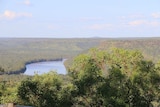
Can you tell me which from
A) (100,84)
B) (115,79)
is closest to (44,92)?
(100,84)

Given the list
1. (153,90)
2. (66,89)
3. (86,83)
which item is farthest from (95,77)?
(153,90)

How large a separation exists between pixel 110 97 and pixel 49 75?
5464mm

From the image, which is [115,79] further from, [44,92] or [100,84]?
[44,92]

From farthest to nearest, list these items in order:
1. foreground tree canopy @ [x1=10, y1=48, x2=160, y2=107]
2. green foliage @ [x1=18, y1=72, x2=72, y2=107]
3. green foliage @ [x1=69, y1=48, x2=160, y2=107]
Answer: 1. green foliage @ [x1=18, y1=72, x2=72, y2=107]
2. foreground tree canopy @ [x1=10, y1=48, x2=160, y2=107]
3. green foliage @ [x1=69, y1=48, x2=160, y2=107]

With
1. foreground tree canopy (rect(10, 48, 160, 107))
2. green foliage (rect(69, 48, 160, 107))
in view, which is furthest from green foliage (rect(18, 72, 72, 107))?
green foliage (rect(69, 48, 160, 107))

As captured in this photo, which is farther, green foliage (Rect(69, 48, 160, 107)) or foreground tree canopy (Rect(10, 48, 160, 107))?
foreground tree canopy (Rect(10, 48, 160, 107))

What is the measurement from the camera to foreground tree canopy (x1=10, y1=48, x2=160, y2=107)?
26391mm

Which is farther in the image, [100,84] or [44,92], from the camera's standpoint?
[44,92]

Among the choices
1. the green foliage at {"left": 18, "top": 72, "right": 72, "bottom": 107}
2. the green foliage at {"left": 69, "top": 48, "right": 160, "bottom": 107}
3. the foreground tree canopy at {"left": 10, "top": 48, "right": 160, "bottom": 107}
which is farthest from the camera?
the green foliage at {"left": 18, "top": 72, "right": 72, "bottom": 107}

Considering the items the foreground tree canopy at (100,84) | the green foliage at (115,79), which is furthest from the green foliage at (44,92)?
the green foliage at (115,79)

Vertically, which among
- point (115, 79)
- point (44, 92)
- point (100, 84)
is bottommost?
point (44, 92)

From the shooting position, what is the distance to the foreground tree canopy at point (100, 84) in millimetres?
26391

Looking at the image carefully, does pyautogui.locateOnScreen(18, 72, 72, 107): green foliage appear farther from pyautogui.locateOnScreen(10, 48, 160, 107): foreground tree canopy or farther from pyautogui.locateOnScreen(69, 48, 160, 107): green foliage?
pyautogui.locateOnScreen(69, 48, 160, 107): green foliage

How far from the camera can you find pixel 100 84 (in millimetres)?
26375
